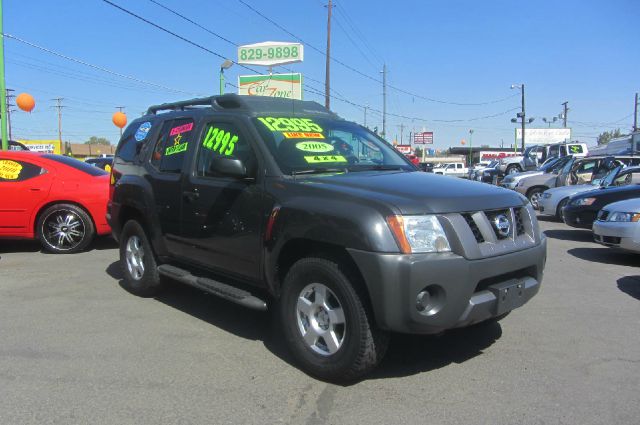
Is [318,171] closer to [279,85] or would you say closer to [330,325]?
[330,325]

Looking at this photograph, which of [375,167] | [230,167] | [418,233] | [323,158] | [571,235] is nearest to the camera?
[418,233]

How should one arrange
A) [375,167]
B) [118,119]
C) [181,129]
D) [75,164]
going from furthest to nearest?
[118,119]
[75,164]
[181,129]
[375,167]

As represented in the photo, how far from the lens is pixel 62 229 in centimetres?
848

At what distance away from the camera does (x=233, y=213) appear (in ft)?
14.7

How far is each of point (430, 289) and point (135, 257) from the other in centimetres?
384

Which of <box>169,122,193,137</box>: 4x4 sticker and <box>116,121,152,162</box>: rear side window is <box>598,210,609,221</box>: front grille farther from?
<box>116,121,152,162</box>: rear side window

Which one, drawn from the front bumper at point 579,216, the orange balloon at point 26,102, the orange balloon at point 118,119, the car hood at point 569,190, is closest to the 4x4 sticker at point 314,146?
the front bumper at point 579,216

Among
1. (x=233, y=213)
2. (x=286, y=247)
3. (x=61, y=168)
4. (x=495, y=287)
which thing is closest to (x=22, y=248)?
(x=61, y=168)

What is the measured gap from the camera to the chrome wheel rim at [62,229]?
8469mm

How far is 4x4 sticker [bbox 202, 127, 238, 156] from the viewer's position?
188 inches

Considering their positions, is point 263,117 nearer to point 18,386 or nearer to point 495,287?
point 495,287

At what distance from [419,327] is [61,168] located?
713cm

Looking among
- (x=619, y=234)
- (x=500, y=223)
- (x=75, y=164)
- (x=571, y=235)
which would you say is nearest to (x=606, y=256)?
(x=619, y=234)

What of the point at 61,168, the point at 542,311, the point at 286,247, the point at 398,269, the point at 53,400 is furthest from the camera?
the point at 61,168
